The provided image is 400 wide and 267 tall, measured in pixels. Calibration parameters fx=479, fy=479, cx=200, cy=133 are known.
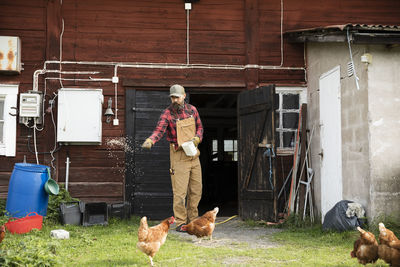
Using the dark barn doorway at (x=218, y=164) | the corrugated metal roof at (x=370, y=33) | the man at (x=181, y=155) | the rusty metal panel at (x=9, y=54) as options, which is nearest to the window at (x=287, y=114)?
the corrugated metal roof at (x=370, y=33)

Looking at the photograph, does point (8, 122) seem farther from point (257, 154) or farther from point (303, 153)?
point (303, 153)

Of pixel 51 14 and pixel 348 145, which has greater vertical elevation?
pixel 51 14

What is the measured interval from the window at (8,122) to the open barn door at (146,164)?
1.95 metres

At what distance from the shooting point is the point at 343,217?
20.5 feet

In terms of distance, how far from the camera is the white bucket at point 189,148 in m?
6.60

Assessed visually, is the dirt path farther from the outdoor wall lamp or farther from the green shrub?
the outdoor wall lamp

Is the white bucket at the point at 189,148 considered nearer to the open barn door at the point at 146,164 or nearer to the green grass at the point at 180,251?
the green grass at the point at 180,251

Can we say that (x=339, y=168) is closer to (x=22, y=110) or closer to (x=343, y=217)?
(x=343, y=217)

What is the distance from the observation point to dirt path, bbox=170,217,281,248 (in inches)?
235

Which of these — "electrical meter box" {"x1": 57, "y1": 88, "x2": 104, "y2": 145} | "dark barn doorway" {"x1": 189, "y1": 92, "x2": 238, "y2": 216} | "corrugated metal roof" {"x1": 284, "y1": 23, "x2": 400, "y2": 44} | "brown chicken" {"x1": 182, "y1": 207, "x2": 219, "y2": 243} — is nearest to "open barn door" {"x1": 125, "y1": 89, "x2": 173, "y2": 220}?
"electrical meter box" {"x1": 57, "y1": 88, "x2": 104, "y2": 145}

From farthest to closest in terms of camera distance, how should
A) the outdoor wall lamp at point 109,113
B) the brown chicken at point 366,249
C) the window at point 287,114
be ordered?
1. the window at point 287,114
2. the outdoor wall lamp at point 109,113
3. the brown chicken at point 366,249

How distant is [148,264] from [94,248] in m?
1.23

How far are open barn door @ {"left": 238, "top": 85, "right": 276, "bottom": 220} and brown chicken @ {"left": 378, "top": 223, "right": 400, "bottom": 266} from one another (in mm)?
3430

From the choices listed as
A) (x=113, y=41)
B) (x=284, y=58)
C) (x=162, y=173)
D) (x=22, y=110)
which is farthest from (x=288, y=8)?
(x=22, y=110)
